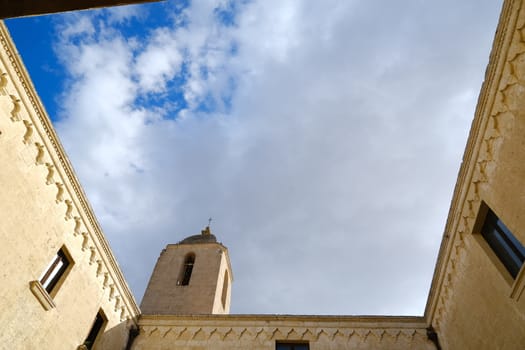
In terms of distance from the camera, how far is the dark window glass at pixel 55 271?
22.7 feet

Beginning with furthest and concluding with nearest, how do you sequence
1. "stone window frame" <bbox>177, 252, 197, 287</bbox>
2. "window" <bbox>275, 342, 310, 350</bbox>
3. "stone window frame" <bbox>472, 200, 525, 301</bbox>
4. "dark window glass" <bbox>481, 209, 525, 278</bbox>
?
"stone window frame" <bbox>177, 252, 197, 287</bbox>
"window" <bbox>275, 342, 310, 350</bbox>
"dark window glass" <bbox>481, 209, 525, 278</bbox>
"stone window frame" <bbox>472, 200, 525, 301</bbox>

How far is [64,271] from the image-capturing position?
7402 mm

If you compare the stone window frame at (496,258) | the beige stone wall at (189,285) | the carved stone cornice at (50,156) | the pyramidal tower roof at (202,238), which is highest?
the pyramidal tower roof at (202,238)

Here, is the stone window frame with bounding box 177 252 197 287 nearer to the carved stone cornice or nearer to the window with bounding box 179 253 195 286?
the window with bounding box 179 253 195 286

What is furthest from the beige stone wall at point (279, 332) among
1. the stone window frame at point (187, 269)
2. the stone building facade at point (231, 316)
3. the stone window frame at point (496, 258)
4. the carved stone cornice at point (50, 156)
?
the stone window frame at point (187, 269)

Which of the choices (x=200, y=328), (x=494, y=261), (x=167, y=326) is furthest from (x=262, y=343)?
(x=494, y=261)

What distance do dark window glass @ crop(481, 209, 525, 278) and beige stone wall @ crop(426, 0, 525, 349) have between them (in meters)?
0.12

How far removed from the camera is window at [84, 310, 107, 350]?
8.09 m

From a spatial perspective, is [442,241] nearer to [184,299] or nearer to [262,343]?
[262,343]

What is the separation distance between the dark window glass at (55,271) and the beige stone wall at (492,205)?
8333mm

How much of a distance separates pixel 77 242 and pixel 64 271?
2.08ft

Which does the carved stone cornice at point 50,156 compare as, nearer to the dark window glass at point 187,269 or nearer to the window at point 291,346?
the window at point 291,346

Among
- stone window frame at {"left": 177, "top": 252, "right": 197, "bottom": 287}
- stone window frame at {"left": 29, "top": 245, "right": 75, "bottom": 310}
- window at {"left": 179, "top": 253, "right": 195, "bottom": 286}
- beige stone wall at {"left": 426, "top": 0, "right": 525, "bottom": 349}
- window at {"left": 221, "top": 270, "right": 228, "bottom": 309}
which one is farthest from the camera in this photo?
window at {"left": 221, "top": 270, "right": 228, "bottom": 309}

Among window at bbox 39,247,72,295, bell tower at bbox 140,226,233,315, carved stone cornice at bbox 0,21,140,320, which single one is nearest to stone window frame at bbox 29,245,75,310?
window at bbox 39,247,72,295
